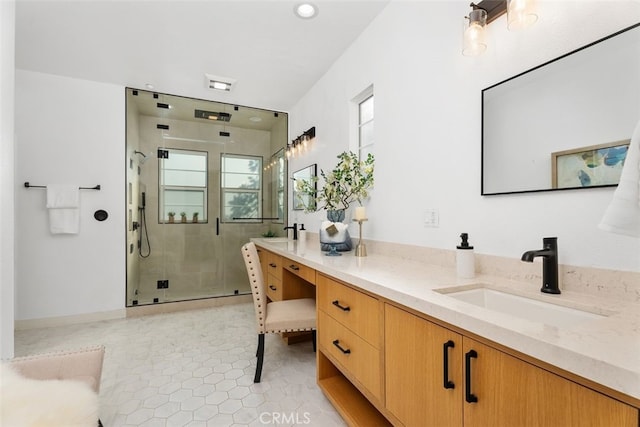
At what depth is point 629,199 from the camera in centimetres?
68

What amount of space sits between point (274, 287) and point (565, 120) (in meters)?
2.28

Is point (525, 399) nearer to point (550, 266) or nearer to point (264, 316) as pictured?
point (550, 266)

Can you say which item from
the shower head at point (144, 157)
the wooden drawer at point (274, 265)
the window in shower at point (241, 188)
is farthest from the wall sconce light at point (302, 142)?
the shower head at point (144, 157)

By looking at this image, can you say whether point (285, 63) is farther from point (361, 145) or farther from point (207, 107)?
point (207, 107)

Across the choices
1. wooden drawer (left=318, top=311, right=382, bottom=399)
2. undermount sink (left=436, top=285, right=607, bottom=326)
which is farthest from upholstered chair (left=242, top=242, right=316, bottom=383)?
undermount sink (left=436, top=285, right=607, bottom=326)

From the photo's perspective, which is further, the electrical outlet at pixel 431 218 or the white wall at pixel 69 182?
the white wall at pixel 69 182

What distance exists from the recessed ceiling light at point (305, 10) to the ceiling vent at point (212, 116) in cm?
215

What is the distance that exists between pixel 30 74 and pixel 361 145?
3.55 m

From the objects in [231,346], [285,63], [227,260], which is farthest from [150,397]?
[285,63]

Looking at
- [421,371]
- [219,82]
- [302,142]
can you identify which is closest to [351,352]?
[421,371]

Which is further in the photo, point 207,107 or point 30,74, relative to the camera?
point 207,107

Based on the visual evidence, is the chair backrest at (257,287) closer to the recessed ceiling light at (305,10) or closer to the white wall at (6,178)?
the white wall at (6,178)

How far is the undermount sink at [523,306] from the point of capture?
94 centimetres

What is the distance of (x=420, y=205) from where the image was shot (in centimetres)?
180
